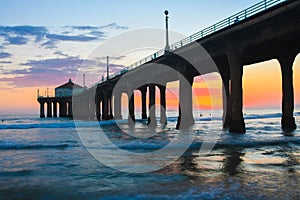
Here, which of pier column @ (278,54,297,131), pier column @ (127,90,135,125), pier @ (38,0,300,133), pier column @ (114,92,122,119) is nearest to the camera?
pier @ (38,0,300,133)

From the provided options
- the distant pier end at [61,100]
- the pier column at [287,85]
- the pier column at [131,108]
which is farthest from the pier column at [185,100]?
the distant pier end at [61,100]

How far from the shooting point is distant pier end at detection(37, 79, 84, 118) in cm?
12912

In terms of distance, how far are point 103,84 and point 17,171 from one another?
65.6 m

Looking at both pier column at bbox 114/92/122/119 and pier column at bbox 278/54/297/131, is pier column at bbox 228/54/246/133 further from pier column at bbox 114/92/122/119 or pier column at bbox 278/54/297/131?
pier column at bbox 114/92/122/119

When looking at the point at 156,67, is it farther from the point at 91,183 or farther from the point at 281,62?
the point at 91,183

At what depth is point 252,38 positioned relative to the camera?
81.1 ft

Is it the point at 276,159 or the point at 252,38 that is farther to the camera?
the point at 252,38

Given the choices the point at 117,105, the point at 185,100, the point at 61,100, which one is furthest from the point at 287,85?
the point at 61,100

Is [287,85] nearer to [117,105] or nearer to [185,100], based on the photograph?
[185,100]

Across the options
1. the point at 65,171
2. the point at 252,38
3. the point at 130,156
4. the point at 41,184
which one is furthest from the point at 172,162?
the point at 252,38

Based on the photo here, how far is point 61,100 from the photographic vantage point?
423 ft

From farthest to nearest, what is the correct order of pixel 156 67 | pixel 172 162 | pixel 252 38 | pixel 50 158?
pixel 156 67
pixel 252 38
pixel 50 158
pixel 172 162

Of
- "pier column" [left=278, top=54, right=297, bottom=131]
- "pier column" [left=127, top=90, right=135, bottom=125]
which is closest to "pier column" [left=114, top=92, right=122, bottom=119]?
"pier column" [left=127, top=90, right=135, bottom=125]

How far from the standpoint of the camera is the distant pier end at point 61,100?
5084 inches
